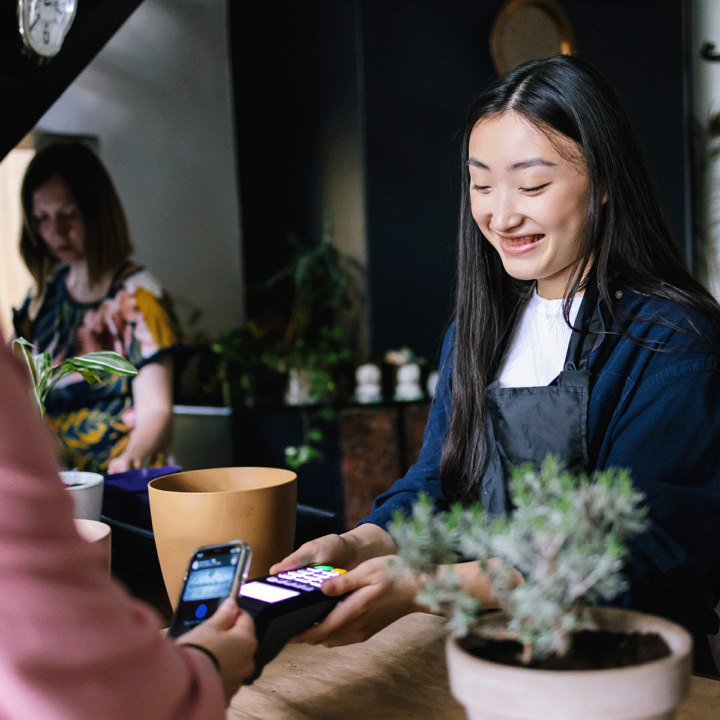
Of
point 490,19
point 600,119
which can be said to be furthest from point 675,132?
point 600,119

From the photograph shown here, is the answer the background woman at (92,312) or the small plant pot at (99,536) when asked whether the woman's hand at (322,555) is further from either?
the background woman at (92,312)

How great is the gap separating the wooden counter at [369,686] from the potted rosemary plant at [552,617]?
0.23 m

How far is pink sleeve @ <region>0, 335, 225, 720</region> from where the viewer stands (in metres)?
0.46

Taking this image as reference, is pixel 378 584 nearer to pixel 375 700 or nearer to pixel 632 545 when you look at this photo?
pixel 375 700

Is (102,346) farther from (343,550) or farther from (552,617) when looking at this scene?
(552,617)

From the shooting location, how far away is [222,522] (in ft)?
2.87

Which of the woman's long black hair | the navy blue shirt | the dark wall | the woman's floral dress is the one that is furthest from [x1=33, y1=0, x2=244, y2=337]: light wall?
the navy blue shirt

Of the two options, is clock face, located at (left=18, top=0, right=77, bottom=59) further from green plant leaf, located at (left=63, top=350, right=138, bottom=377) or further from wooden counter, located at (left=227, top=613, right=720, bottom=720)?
wooden counter, located at (left=227, top=613, right=720, bottom=720)

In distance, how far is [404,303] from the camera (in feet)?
11.8

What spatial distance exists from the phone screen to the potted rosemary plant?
0.24 m

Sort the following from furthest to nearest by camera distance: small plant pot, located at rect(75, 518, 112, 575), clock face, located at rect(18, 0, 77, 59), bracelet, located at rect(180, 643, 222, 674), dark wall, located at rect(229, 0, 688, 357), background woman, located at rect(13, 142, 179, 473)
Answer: dark wall, located at rect(229, 0, 688, 357) < background woman, located at rect(13, 142, 179, 473) < clock face, located at rect(18, 0, 77, 59) < small plant pot, located at rect(75, 518, 112, 575) < bracelet, located at rect(180, 643, 222, 674)

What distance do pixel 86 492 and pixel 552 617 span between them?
749mm

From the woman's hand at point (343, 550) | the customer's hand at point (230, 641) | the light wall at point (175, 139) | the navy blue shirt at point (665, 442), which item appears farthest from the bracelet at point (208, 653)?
the light wall at point (175, 139)

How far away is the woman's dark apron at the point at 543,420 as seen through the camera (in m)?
1.14
